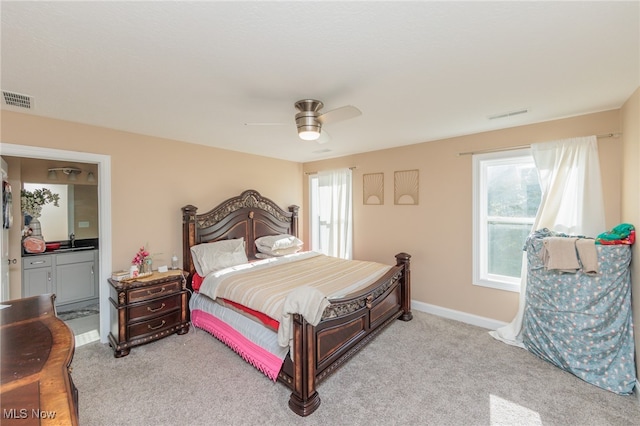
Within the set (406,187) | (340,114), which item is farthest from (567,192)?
(340,114)

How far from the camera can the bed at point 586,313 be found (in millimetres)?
2168

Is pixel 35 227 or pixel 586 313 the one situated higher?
pixel 35 227

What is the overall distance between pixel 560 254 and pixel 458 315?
153 cm

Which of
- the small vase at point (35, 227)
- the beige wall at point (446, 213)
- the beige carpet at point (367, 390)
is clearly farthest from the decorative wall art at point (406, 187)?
the small vase at point (35, 227)

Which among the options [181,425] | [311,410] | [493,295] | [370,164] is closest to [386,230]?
[370,164]

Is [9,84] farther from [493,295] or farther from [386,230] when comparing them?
[493,295]

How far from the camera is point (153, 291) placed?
9.59ft

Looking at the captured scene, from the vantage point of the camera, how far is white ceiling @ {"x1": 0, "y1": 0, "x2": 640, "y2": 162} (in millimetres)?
1270

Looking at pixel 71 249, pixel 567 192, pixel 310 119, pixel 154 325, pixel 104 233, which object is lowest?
pixel 154 325

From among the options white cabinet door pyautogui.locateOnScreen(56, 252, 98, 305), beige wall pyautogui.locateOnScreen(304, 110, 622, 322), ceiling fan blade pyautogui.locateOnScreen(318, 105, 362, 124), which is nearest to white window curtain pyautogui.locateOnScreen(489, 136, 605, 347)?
beige wall pyautogui.locateOnScreen(304, 110, 622, 322)

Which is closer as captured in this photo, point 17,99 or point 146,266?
point 17,99

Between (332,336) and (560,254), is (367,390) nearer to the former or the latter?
(332,336)

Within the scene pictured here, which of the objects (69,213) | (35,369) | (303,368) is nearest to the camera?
(35,369)

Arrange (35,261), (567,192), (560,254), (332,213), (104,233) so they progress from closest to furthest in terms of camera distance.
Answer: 1. (560,254)
2. (567,192)
3. (104,233)
4. (35,261)
5. (332,213)
